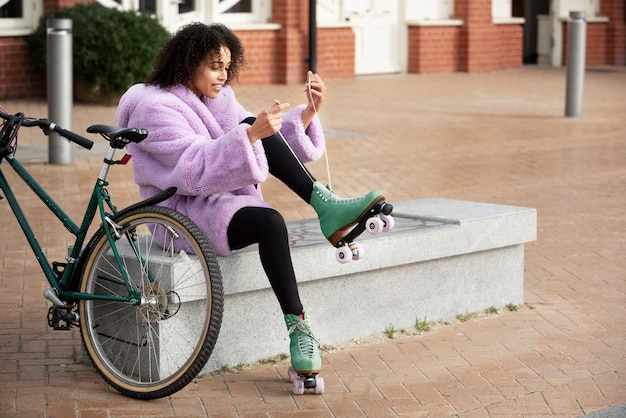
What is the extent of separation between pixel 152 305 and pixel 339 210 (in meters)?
0.83

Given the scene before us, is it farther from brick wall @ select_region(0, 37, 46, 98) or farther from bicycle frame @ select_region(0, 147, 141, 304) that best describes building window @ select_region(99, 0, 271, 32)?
bicycle frame @ select_region(0, 147, 141, 304)

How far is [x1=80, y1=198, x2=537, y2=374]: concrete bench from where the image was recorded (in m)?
5.04

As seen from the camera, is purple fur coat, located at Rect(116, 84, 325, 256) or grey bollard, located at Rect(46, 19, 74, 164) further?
grey bollard, located at Rect(46, 19, 74, 164)

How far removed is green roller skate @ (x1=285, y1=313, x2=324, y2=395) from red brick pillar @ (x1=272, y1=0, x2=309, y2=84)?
13240 millimetres

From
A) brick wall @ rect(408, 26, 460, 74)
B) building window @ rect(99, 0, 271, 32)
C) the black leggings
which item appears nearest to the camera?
the black leggings

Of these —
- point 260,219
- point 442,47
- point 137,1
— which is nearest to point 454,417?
point 260,219

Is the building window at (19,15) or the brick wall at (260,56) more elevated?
the building window at (19,15)

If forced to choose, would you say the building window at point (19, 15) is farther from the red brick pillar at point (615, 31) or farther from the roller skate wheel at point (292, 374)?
the red brick pillar at point (615, 31)

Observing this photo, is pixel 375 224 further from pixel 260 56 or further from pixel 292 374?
pixel 260 56

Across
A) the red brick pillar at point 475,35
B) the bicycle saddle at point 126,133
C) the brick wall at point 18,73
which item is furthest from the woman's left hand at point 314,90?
the red brick pillar at point 475,35

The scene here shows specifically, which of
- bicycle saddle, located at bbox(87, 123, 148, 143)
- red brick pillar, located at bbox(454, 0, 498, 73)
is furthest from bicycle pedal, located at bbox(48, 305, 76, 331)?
red brick pillar, located at bbox(454, 0, 498, 73)

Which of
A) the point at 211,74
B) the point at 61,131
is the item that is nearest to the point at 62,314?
the point at 61,131

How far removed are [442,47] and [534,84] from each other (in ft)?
6.62

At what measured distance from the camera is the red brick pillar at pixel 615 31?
910 inches
